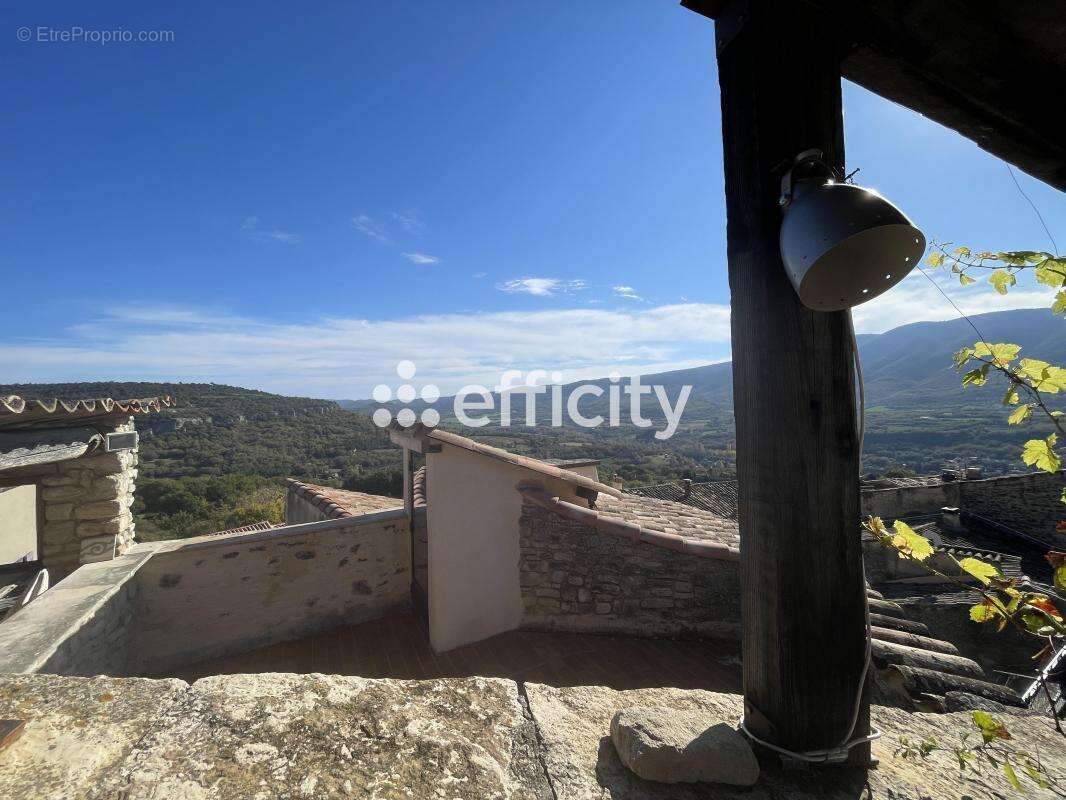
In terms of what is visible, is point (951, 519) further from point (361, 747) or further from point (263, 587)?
point (361, 747)

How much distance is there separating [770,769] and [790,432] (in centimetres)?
77

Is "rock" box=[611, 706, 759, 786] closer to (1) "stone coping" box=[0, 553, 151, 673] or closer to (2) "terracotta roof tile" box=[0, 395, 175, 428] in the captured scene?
(1) "stone coping" box=[0, 553, 151, 673]

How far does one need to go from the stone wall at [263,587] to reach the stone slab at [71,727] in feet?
12.4

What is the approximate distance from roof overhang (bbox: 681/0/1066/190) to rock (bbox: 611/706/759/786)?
1580 mm

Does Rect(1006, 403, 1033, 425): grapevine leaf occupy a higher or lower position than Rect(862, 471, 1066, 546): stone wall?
higher

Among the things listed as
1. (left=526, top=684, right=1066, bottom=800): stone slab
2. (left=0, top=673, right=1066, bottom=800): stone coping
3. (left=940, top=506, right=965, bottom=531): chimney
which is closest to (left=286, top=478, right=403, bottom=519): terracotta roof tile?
(left=0, top=673, right=1066, bottom=800): stone coping

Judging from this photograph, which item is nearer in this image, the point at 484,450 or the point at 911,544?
the point at 911,544

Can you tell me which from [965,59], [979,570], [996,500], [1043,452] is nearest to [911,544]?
[979,570]

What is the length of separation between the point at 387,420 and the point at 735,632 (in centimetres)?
440

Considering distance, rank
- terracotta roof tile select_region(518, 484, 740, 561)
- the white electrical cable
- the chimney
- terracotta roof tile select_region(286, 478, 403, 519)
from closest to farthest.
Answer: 1. the white electrical cable
2. terracotta roof tile select_region(518, 484, 740, 561)
3. terracotta roof tile select_region(286, 478, 403, 519)
4. the chimney

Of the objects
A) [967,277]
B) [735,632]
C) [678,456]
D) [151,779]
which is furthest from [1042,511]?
[678,456]

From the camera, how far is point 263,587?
4801 millimetres

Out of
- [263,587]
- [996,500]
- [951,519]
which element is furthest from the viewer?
[996,500]

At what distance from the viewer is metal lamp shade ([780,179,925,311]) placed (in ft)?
2.95
